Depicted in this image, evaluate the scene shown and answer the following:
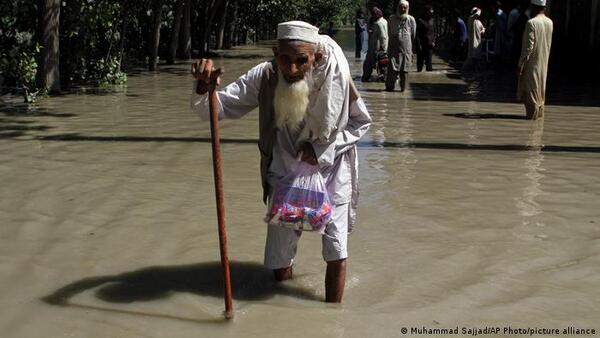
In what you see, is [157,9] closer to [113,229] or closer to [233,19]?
[113,229]

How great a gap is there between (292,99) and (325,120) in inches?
7.8

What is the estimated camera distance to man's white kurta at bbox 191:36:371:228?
4.00 m

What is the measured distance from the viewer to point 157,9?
1934 centimetres

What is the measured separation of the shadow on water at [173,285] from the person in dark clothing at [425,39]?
663 inches

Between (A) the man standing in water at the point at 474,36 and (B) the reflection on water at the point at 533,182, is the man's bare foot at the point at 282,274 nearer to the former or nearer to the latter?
(B) the reflection on water at the point at 533,182

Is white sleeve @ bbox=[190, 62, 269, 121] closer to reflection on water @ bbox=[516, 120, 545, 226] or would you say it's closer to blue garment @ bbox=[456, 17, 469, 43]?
reflection on water @ bbox=[516, 120, 545, 226]

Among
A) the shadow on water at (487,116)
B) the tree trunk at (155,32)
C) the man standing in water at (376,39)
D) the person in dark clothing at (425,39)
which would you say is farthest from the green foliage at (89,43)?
the person in dark clothing at (425,39)

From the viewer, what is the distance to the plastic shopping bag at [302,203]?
13.0 ft

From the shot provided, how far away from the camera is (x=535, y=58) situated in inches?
437

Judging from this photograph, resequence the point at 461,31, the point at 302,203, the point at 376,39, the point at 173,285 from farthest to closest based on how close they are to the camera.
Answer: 1. the point at 461,31
2. the point at 376,39
3. the point at 173,285
4. the point at 302,203

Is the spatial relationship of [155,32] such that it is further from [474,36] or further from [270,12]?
[270,12]

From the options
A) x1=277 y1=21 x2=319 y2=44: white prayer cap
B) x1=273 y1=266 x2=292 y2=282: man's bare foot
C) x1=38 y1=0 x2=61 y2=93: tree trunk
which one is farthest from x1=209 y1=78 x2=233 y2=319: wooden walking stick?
x1=38 y1=0 x2=61 y2=93: tree trunk

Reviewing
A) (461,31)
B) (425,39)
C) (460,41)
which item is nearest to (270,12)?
(460,41)

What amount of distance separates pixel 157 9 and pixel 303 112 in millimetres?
16141
